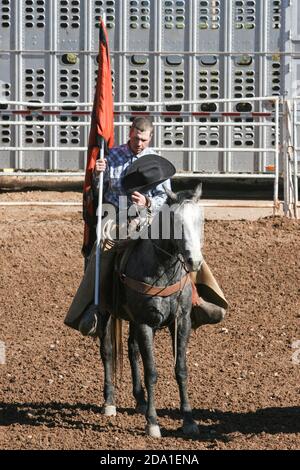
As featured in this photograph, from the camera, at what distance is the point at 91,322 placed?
8.15 m

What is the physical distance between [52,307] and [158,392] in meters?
2.81

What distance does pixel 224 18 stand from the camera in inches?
666

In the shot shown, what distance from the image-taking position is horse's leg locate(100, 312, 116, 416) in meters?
8.40

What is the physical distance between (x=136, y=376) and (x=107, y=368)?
0.73 feet

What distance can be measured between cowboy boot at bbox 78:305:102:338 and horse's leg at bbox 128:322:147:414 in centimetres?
31

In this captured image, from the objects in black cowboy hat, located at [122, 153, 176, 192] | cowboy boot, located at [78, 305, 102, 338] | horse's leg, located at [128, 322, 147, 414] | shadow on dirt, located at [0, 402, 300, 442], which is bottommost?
shadow on dirt, located at [0, 402, 300, 442]

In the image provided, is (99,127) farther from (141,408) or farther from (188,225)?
(141,408)

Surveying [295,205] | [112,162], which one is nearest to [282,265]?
[295,205]

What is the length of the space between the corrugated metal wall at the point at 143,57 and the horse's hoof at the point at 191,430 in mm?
9301

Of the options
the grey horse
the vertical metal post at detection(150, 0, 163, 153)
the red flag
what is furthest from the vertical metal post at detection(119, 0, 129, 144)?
the grey horse

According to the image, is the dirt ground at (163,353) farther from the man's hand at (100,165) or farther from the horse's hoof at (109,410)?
the man's hand at (100,165)

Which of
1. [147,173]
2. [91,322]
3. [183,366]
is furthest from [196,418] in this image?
[147,173]

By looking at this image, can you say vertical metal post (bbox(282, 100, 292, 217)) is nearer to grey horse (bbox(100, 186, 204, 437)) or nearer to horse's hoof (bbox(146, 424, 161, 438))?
grey horse (bbox(100, 186, 204, 437))

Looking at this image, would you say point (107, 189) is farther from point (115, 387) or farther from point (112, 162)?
point (115, 387)
